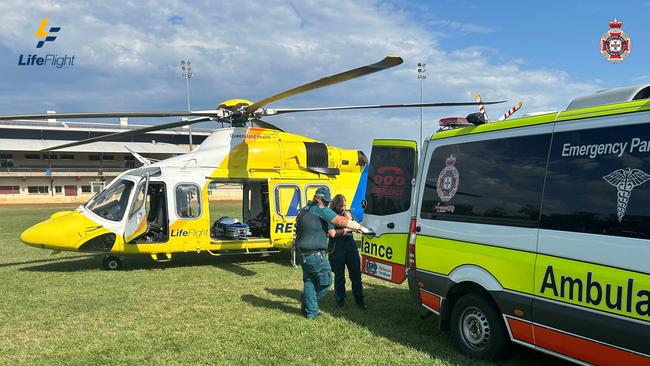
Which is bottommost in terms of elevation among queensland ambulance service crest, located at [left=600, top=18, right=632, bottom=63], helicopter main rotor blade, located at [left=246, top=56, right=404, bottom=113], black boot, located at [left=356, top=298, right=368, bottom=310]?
black boot, located at [left=356, top=298, right=368, bottom=310]

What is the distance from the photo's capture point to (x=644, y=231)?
336 centimetres

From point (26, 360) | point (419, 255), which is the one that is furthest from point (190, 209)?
point (419, 255)

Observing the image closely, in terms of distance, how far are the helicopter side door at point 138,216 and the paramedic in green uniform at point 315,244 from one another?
4901 mm

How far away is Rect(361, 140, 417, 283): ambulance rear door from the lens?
604 centimetres

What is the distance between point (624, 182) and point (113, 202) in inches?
372

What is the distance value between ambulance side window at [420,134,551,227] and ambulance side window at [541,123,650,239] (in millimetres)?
153

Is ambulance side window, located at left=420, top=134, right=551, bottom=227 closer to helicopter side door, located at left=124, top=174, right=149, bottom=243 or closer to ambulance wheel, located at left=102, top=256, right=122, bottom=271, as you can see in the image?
helicopter side door, located at left=124, top=174, right=149, bottom=243

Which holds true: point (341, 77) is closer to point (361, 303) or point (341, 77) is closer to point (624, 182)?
point (361, 303)

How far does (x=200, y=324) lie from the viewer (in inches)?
251

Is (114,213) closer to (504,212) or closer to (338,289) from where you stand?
(338,289)

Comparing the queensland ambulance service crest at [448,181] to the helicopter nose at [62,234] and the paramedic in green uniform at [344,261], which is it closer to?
the paramedic in green uniform at [344,261]

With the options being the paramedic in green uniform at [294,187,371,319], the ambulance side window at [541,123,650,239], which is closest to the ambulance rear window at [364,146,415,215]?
the paramedic in green uniform at [294,187,371,319]

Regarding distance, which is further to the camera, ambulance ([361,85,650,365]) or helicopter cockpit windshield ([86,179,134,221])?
helicopter cockpit windshield ([86,179,134,221])

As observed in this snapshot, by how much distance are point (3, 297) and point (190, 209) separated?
3709 mm
